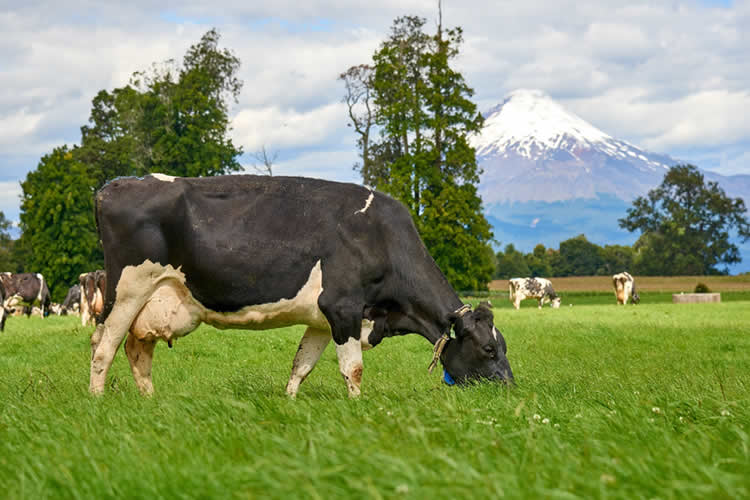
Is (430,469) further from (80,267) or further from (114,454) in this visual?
(80,267)

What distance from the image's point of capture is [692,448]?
13.5 ft

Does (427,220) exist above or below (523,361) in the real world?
above

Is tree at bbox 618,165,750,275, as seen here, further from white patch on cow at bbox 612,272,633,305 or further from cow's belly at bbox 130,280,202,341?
cow's belly at bbox 130,280,202,341

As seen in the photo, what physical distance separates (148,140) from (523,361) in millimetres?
43552

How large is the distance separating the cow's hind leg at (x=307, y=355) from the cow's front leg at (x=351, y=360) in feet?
1.77

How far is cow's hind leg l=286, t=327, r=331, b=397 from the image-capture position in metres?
8.06

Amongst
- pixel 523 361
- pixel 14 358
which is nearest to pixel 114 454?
pixel 523 361

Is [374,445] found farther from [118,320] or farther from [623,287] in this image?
[623,287]

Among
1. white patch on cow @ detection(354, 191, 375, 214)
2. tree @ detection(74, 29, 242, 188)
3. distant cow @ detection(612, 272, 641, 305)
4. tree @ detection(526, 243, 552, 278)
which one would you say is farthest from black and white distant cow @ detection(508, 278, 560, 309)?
tree @ detection(526, 243, 552, 278)

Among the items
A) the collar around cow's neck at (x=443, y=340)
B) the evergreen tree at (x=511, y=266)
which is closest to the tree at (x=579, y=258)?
the evergreen tree at (x=511, y=266)

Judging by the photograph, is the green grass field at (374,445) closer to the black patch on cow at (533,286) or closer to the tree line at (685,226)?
the black patch on cow at (533,286)

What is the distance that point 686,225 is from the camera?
9744cm

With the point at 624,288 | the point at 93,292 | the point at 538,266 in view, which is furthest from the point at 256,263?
the point at 538,266

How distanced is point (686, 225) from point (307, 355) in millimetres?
97376
